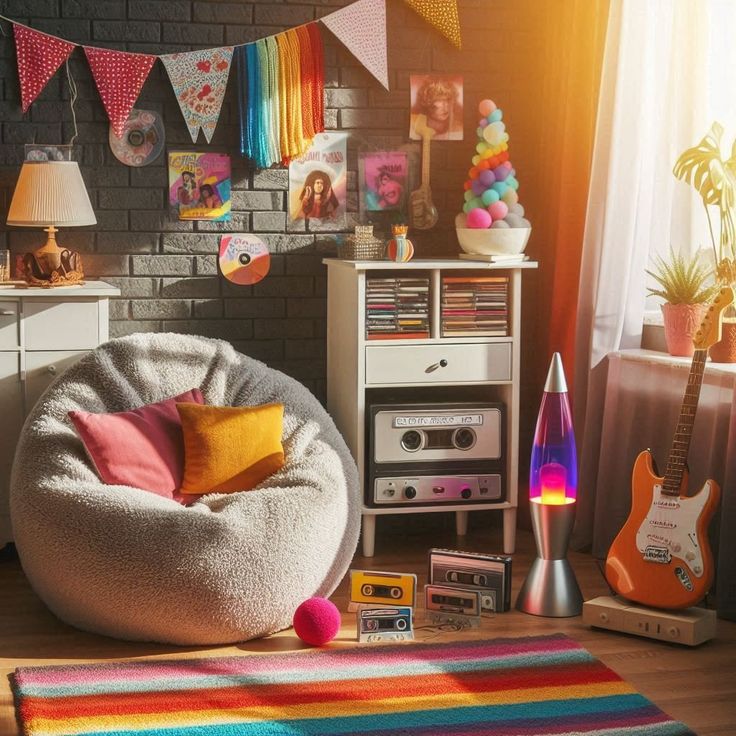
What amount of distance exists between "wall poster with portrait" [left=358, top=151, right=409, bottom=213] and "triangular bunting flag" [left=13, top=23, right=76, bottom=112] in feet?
3.45

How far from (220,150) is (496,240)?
38.7 inches

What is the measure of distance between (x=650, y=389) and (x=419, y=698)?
1.39 metres

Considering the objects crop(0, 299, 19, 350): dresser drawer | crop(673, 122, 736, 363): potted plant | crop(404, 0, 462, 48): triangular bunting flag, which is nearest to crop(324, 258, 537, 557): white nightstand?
crop(673, 122, 736, 363): potted plant

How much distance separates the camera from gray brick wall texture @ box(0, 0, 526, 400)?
3.70 meters

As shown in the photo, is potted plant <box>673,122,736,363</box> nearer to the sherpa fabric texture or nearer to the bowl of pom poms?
the bowl of pom poms

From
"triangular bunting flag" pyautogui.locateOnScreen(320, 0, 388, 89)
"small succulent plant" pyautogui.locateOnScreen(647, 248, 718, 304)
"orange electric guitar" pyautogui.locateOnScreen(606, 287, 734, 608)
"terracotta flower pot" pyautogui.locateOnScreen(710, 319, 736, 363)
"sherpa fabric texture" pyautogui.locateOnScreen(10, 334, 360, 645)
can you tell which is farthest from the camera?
"triangular bunting flag" pyautogui.locateOnScreen(320, 0, 388, 89)

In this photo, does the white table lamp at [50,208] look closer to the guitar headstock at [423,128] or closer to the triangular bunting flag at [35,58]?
the triangular bunting flag at [35,58]

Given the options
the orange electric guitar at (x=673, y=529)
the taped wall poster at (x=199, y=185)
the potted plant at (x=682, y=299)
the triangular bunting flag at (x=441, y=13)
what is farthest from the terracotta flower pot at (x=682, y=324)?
the taped wall poster at (x=199, y=185)

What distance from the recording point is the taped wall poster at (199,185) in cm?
380

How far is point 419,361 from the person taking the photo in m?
3.62

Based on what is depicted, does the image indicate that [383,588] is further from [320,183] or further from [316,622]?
[320,183]

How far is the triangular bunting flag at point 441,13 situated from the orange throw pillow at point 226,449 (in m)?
1.55

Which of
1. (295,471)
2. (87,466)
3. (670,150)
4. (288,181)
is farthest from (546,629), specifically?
(288,181)

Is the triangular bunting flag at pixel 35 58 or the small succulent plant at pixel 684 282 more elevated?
the triangular bunting flag at pixel 35 58
